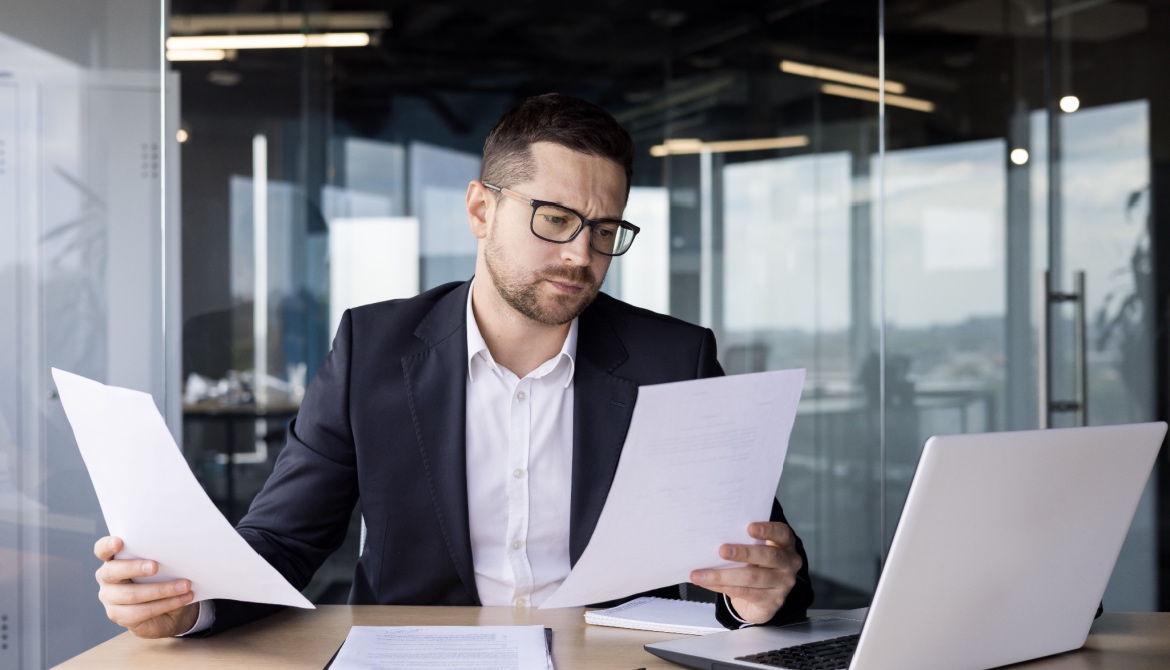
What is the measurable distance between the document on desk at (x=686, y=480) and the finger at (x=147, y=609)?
17.3 inches

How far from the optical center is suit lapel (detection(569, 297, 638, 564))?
1.62m

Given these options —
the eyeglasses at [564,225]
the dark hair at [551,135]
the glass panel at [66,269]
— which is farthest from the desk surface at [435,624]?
the glass panel at [66,269]

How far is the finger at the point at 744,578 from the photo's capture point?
1228 millimetres

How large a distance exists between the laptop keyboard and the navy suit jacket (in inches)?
13.0

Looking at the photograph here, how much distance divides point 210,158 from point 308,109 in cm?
60

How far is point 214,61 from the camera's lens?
403cm

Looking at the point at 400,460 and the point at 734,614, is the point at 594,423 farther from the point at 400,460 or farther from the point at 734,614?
the point at 734,614

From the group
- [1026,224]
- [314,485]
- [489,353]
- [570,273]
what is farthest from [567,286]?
[1026,224]

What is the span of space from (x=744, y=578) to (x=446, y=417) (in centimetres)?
59

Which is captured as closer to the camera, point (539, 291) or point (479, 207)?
point (539, 291)

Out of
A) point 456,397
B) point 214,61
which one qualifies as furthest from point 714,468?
point 214,61

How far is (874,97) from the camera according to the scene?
4109mm

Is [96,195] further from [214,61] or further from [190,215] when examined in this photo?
[214,61]

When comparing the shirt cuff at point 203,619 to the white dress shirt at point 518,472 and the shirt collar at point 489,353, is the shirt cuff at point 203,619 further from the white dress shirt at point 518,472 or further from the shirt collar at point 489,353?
the shirt collar at point 489,353
